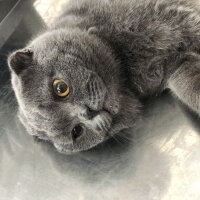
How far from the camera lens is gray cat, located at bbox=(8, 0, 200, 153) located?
1.09m

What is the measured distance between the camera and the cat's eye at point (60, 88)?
108 centimetres

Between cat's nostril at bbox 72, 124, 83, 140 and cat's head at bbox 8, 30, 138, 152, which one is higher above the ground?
cat's head at bbox 8, 30, 138, 152

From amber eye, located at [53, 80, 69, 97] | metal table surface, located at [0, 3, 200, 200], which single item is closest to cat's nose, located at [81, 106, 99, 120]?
amber eye, located at [53, 80, 69, 97]

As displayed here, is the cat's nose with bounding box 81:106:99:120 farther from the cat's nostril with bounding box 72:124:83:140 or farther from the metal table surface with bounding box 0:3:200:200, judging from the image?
the metal table surface with bounding box 0:3:200:200

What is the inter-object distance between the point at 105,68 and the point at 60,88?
0.72ft

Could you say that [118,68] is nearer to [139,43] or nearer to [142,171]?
[139,43]

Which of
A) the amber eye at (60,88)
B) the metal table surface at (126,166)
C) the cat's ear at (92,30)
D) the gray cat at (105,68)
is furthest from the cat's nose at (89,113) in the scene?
the cat's ear at (92,30)

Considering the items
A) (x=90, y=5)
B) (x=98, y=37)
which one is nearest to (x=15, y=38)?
(x=90, y=5)

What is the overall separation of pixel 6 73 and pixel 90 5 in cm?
80

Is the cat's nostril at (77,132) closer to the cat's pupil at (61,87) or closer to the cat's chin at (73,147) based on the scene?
the cat's chin at (73,147)

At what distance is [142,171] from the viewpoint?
3.84 feet

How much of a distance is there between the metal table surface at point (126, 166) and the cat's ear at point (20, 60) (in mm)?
438

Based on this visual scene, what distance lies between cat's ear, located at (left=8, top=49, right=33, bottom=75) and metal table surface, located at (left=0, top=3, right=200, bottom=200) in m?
0.44

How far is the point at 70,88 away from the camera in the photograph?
107 cm
